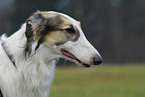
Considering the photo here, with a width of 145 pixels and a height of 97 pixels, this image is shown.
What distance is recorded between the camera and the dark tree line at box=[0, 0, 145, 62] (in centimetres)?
3609

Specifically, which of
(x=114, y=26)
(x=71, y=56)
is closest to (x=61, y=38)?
(x=71, y=56)

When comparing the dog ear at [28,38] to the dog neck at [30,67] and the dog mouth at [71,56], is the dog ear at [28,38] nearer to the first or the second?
the dog neck at [30,67]

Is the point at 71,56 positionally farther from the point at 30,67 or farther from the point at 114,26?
the point at 114,26

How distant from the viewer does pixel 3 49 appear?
377 cm

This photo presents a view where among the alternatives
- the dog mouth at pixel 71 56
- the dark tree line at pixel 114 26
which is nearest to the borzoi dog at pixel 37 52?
the dog mouth at pixel 71 56

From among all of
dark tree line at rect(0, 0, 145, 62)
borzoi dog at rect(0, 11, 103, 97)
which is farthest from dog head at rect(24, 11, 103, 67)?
dark tree line at rect(0, 0, 145, 62)

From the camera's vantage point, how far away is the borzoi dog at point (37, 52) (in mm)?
3652

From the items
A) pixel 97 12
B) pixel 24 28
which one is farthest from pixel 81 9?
pixel 24 28

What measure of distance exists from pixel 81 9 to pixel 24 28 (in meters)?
31.6

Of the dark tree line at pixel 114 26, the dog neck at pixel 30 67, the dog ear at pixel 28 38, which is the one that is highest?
the dog ear at pixel 28 38

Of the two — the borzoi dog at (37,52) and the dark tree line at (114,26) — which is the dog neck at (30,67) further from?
the dark tree line at (114,26)

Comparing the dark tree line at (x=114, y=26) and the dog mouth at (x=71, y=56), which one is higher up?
the dog mouth at (x=71, y=56)

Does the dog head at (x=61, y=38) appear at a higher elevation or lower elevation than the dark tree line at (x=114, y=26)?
higher

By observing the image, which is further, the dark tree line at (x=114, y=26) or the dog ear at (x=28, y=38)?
the dark tree line at (x=114, y=26)
